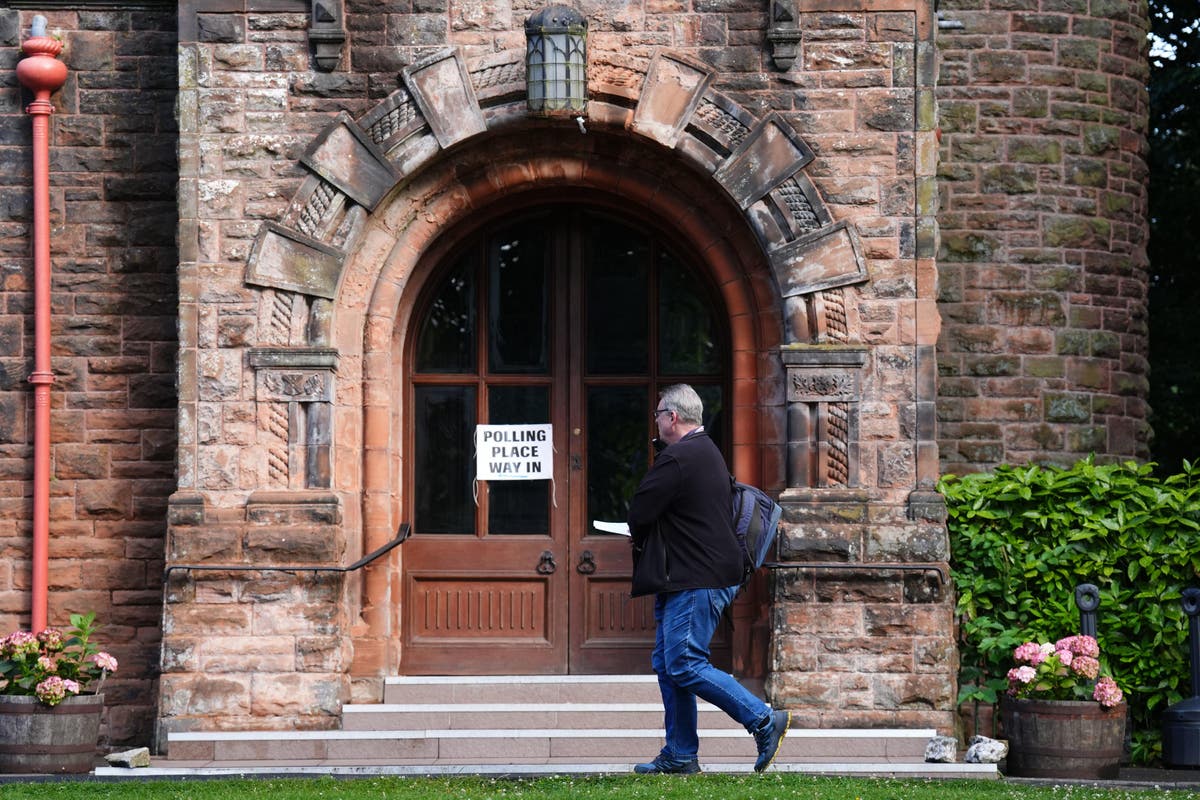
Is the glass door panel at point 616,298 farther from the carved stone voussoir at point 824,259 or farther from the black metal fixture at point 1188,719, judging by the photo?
the black metal fixture at point 1188,719

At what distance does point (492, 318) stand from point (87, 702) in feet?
11.2

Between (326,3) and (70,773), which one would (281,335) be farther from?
(70,773)

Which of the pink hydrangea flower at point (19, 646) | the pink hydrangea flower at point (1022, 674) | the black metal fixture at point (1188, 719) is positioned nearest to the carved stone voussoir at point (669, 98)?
the pink hydrangea flower at point (1022, 674)

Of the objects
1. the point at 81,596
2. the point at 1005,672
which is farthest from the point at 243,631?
the point at 1005,672

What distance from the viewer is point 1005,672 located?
1069cm

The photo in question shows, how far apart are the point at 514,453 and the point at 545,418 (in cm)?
30

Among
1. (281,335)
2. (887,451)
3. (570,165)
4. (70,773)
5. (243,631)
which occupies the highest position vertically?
(570,165)

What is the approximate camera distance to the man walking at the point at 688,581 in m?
8.52

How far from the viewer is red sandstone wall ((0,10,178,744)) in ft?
36.7

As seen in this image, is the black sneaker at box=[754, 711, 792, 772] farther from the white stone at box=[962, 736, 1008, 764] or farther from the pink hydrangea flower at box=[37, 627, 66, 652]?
the pink hydrangea flower at box=[37, 627, 66, 652]

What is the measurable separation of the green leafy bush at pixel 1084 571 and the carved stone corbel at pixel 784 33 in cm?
289

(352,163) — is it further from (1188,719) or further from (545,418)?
(1188,719)

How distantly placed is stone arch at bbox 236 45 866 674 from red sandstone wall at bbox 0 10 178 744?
1.33 meters

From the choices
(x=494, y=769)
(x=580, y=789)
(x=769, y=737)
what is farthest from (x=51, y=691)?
(x=769, y=737)
